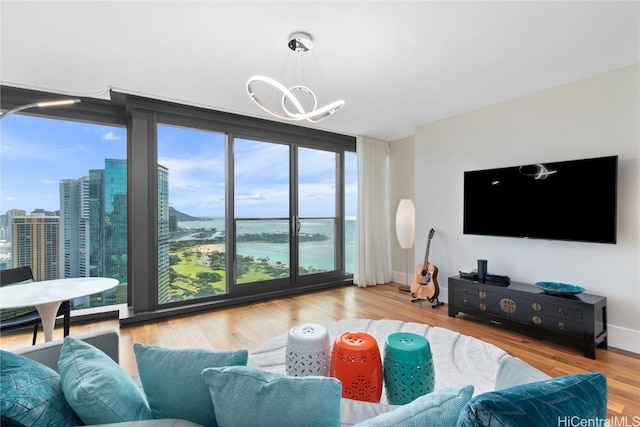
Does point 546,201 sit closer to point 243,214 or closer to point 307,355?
point 307,355

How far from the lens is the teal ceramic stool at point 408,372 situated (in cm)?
121

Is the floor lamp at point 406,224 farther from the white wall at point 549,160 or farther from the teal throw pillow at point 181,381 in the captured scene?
the teal throw pillow at point 181,381

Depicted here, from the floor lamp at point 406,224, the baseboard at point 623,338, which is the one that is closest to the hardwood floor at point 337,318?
the baseboard at point 623,338

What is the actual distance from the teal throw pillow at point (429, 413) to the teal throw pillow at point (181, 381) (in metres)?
0.43

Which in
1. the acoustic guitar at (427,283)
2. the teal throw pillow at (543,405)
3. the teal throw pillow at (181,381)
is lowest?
the acoustic guitar at (427,283)

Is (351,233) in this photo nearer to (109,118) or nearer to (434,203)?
(434,203)

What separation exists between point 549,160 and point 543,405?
10.7ft

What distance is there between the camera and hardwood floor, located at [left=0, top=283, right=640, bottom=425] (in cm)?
222

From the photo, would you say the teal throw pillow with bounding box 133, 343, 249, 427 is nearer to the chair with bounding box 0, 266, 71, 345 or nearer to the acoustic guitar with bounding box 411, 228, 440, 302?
the chair with bounding box 0, 266, 71, 345

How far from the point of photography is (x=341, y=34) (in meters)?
2.14

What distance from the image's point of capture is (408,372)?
1209 millimetres

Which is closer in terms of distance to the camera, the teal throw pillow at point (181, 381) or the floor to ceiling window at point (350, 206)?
the teal throw pillow at point (181, 381)

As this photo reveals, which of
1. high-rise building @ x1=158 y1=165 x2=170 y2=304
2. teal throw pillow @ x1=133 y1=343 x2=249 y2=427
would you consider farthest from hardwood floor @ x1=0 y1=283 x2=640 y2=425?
teal throw pillow @ x1=133 y1=343 x2=249 y2=427

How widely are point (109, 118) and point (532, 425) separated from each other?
429 cm
